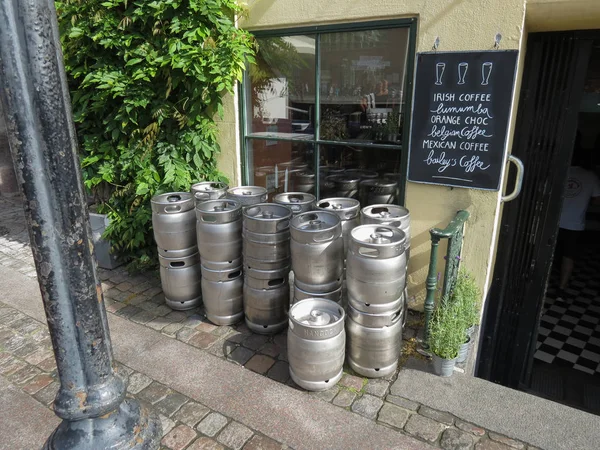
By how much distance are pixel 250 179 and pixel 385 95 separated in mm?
1887

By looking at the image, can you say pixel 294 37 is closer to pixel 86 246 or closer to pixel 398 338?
pixel 398 338

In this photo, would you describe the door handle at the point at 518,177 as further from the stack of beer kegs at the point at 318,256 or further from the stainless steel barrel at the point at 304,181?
the stainless steel barrel at the point at 304,181

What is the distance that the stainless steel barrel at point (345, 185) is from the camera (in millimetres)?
4629

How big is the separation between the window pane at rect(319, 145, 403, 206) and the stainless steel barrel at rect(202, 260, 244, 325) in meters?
1.44

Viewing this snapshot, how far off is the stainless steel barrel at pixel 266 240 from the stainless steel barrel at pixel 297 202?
175 millimetres

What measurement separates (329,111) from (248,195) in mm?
1242

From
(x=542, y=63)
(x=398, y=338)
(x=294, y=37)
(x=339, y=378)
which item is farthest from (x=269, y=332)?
(x=542, y=63)

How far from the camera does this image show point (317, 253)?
339 centimetres

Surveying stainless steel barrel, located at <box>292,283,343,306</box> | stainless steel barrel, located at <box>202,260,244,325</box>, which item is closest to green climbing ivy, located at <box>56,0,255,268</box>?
stainless steel barrel, located at <box>202,260,244,325</box>

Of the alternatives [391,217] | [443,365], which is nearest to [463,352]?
[443,365]

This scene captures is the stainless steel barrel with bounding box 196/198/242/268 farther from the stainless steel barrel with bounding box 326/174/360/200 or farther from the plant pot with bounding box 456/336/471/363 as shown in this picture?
the plant pot with bounding box 456/336/471/363

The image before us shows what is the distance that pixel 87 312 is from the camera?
154 cm

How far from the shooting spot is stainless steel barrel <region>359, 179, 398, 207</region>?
4.30m

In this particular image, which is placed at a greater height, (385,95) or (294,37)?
(294,37)
